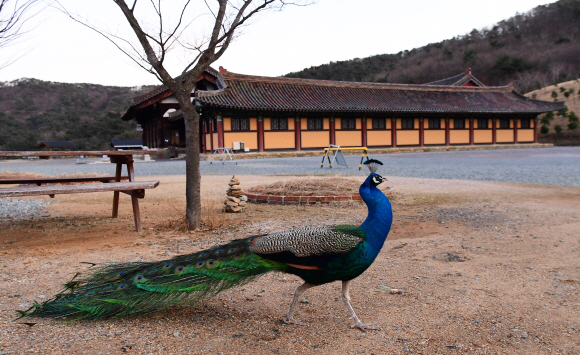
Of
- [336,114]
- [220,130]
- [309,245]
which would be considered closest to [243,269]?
[309,245]

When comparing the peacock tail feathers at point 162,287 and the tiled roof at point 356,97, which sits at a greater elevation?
the tiled roof at point 356,97

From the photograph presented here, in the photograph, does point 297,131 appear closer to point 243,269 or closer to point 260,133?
point 260,133

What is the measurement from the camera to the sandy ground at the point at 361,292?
2.55m

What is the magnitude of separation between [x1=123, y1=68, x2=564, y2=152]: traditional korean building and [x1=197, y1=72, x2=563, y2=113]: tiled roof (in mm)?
71

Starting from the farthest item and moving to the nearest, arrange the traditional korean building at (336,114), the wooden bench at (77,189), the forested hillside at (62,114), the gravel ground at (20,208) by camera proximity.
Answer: the forested hillside at (62,114), the traditional korean building at (336,114), the gravel ground at (20,208), the wooden bench at (77,189)

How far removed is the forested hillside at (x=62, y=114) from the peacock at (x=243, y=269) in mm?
54114

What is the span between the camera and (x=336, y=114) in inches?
1190

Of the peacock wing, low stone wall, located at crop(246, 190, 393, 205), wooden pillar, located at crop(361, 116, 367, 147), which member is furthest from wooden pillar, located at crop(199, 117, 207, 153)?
the peacock wing

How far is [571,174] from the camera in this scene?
1219 cm

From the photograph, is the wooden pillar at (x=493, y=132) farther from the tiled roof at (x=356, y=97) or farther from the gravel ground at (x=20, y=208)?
the gravel ground at (x=20, y=208)

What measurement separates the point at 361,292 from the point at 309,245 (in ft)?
3.54

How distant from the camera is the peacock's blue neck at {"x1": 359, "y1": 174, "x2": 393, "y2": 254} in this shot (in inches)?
104

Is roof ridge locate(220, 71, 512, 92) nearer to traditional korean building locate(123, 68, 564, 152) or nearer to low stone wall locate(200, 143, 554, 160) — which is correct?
traditional korean building locate(123, 68, 564, 152)

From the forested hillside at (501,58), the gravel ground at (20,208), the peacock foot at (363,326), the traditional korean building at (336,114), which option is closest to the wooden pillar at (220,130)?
the traditional korean building at (336,114)
